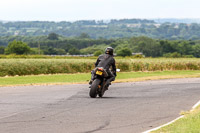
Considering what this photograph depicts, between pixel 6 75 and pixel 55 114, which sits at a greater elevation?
pixel 55 114

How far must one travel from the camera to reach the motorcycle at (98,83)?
56.4ft

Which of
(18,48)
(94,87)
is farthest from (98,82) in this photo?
(18,48)

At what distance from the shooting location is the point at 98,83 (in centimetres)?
1730

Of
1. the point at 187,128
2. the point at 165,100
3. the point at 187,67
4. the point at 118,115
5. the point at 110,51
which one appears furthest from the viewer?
the point at 187,67

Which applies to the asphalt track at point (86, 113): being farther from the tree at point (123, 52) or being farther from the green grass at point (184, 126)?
the tree at point (123, 52)

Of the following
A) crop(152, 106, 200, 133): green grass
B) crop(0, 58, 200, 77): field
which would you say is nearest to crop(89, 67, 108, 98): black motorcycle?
crop(152, 106, 200, 133): green grass

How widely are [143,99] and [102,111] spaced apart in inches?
148

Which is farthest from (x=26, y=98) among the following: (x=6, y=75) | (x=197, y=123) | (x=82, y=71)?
(x=82, y=71)

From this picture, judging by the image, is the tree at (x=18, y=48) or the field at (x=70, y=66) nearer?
the field at (x=70, y=66)

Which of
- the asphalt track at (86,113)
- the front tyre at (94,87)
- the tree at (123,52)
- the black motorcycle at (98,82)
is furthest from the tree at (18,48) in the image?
the asphalt track at (86,113)

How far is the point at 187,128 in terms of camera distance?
977 centimetres

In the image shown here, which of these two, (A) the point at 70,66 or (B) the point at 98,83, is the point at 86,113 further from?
(A) the point at 70,66

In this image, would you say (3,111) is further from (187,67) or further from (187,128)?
(187,67)

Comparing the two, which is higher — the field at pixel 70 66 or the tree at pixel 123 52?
the field at pixel 70 66
